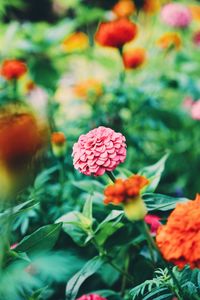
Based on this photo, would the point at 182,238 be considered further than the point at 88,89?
No

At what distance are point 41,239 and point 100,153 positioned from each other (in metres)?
0.14

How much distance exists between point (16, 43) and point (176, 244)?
0.95m

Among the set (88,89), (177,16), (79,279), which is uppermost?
(177,16)

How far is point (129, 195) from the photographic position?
19.0 inches

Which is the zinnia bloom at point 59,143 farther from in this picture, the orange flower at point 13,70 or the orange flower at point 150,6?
the orange flower at point 150,6

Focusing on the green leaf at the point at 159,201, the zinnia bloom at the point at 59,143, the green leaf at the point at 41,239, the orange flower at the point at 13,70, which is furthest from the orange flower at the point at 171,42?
the green leaf at the point at 41,239

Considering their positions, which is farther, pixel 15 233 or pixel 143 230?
pixel 15 233

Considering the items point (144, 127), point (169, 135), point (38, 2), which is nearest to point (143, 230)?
point (144, 127)

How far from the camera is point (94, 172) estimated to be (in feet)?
1.88

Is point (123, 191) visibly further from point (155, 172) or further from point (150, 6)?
point (150, 6)

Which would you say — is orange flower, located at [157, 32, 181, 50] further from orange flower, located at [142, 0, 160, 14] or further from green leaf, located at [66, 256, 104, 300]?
green leaf, located at [66, 256, 104, 300]

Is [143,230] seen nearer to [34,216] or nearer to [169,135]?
[34,216]

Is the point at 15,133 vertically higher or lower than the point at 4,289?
higher

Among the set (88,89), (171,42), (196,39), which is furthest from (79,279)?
(196,39)
